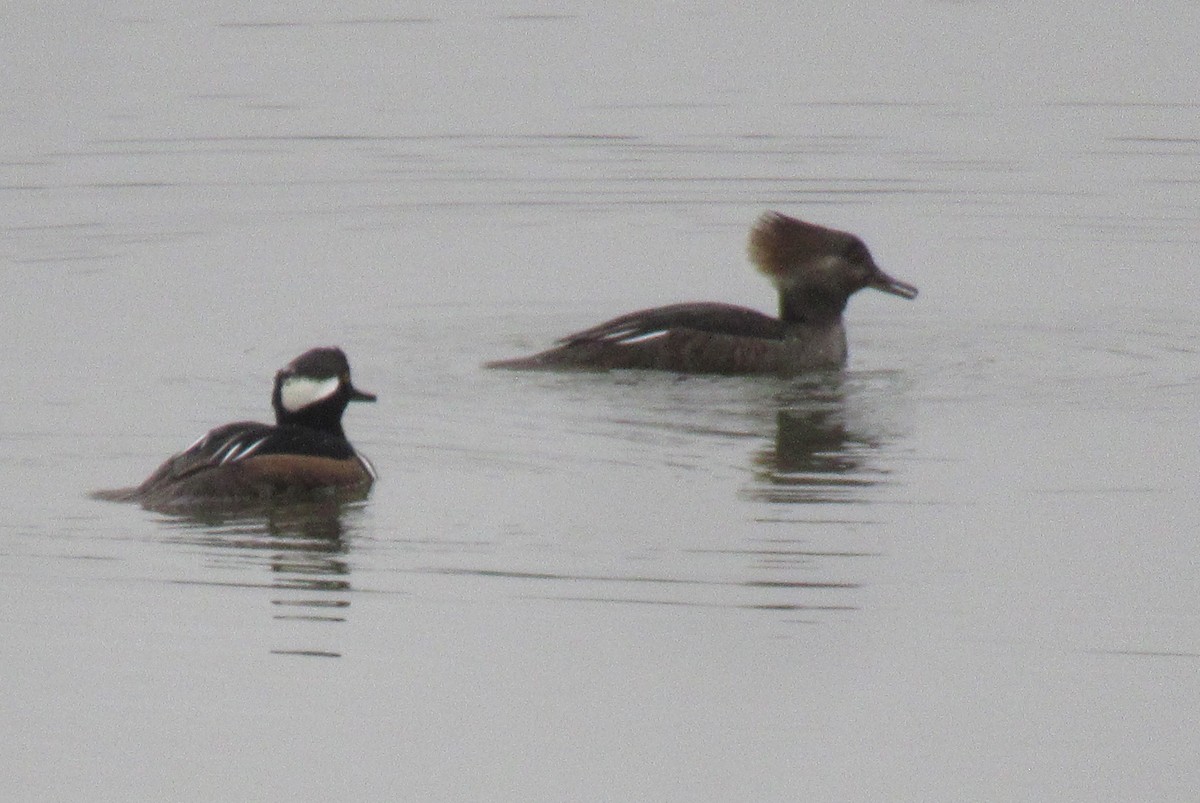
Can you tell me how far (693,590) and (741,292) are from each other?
7297mm

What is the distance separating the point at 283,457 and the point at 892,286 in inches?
185

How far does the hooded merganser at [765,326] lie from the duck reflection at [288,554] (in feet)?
10.8

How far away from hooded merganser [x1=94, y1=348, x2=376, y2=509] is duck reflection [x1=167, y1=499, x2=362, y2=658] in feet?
0.26

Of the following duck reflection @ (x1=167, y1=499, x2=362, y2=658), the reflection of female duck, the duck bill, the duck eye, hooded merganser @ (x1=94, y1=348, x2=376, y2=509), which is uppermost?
the duck eye

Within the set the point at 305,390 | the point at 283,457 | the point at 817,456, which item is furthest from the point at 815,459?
the point at 283,457

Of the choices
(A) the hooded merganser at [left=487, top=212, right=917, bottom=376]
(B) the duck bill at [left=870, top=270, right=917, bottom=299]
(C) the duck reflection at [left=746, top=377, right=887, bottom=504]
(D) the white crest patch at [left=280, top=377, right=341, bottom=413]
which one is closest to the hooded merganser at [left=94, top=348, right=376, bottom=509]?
(D) the white crest patch at [left=280, top=377, right=341, bottom=413]

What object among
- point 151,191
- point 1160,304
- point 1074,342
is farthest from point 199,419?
point 151,191

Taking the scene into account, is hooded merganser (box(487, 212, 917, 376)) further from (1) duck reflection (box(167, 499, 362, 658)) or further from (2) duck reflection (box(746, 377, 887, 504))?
(1) duck reflection (box(167, 499, 362, 658))

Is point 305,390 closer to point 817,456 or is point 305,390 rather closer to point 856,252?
point 817,456

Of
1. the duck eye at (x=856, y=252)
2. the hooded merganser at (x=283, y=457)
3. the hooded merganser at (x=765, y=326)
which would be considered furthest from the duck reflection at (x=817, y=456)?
the hooded merganser at (x=283, y=457)

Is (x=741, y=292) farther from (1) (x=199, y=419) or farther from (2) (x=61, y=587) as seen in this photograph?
(2) (x=61, y=587)

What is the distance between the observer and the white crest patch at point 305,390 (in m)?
10.5

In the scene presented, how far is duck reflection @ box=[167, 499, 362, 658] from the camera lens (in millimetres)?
8820

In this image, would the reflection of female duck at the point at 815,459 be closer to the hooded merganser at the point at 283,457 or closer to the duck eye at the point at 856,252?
the duck eye at the point at 856,252
